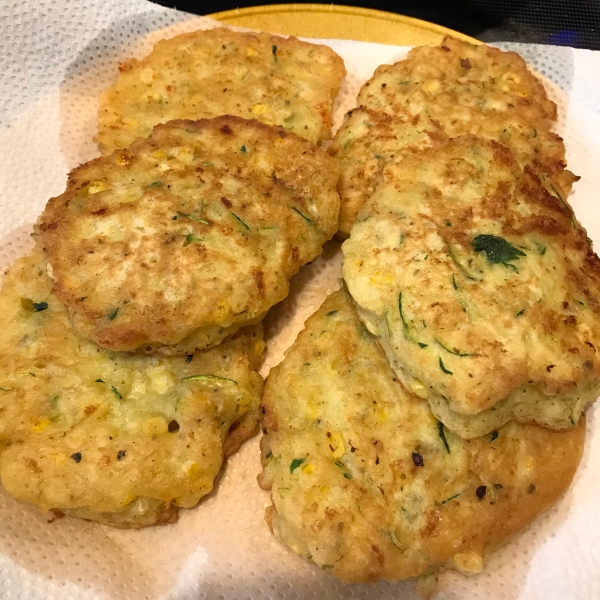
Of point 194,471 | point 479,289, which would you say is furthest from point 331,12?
point 194,471

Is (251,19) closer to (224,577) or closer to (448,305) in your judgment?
(448,305)

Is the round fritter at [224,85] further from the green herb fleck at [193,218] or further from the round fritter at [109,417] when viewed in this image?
the round fritter at [109,417]

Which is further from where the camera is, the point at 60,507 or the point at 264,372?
the point at 264,372

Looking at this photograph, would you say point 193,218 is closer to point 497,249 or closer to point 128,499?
point 128,499

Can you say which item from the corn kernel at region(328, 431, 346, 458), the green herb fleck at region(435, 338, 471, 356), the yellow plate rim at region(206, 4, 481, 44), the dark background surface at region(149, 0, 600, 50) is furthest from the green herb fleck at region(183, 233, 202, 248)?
the dark background surface at region(149, 0, 600, 50)

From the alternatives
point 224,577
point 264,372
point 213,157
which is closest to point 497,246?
point 264,372
